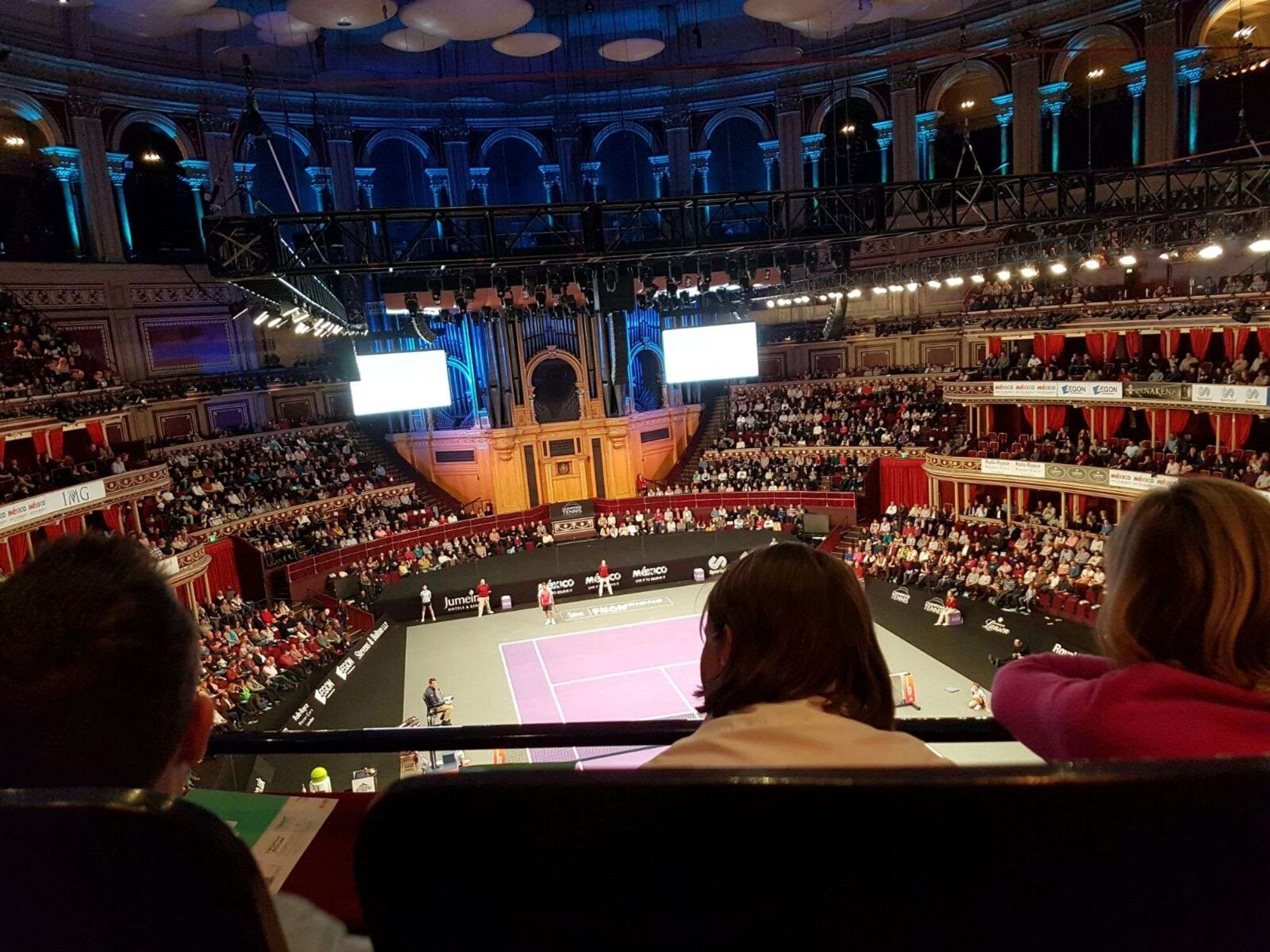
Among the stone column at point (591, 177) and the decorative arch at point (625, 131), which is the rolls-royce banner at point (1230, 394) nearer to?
the decorative arch at point (625, 131)

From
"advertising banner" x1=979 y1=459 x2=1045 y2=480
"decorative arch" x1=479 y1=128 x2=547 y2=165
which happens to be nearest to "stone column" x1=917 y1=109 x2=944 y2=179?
"advertising banner" x1=979 y1=459 x2=1045 y2=480

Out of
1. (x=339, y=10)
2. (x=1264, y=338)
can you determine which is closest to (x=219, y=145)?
(x=339, y=10)

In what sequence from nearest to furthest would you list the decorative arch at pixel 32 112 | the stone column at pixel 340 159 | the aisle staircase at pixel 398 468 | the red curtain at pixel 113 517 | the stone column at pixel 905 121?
the red curtain at pixel 113 517, the decorative arch at pixel 32 112, the stone column at pixel 905 121, the stone column at pixel 340 159, the aisle staircase at pixel 398 468

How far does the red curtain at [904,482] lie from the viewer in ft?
98.7

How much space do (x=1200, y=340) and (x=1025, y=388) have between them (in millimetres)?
4666

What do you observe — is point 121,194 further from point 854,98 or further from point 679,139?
point 854,98

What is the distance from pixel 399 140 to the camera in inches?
1384

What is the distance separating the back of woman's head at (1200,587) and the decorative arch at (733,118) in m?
36.9

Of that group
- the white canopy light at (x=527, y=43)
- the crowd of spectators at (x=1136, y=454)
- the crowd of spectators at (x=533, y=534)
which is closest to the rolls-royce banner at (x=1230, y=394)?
the crowd of spectators at (x=1136, y=454)

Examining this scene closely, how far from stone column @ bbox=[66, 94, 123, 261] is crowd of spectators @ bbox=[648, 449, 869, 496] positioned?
67.1 feet

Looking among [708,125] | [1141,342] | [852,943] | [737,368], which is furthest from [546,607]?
[852,943]

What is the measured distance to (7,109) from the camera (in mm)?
26688

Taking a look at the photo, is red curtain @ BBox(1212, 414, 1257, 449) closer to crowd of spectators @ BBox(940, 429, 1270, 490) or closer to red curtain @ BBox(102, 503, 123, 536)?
crowd of spectators @ BBox(940, 429, 1270, 490)

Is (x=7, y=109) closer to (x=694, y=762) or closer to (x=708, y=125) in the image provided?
(x=708, y=125)
